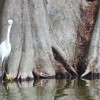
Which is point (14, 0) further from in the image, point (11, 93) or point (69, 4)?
point (11, 93)

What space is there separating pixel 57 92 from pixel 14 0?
5127 mm

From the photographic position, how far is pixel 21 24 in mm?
17719

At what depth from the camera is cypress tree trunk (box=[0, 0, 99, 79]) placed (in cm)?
1736

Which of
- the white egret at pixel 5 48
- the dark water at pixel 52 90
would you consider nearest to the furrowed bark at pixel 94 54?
the dark water at pixel 52 90

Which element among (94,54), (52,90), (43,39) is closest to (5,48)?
(43,39)

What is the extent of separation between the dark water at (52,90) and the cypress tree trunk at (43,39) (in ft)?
2.73

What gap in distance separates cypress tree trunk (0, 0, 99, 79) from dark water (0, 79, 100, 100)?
831mm

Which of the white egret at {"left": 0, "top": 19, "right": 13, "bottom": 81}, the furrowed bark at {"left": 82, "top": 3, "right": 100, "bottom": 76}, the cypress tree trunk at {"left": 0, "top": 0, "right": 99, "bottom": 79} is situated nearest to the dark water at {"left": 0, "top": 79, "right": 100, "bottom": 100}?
the cypress tree trunk at {"left": 0, "top": 0, "right": 99, "bottom": 79}

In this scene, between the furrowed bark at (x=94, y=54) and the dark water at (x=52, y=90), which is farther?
the furrowed bark at (x=94, y=54)

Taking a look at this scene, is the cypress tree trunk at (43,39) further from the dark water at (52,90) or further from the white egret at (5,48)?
the dark water at (52,90)

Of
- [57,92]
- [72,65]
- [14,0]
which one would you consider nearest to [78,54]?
[72,65]

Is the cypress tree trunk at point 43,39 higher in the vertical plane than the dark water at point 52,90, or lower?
higher

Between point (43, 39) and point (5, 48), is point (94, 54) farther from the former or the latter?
point (5, 48)

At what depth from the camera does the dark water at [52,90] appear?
1286cm
